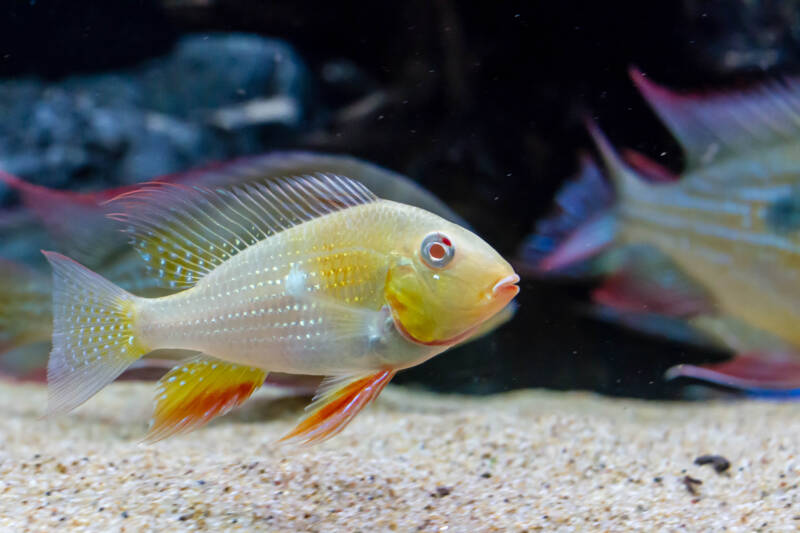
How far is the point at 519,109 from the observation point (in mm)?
3770

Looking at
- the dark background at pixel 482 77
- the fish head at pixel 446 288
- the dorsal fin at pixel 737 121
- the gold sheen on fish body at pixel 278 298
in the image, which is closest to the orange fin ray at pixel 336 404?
the gold sheen on fish body at pixel 278 298

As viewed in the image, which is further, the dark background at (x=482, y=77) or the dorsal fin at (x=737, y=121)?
the dark background at (x=482, y=77)

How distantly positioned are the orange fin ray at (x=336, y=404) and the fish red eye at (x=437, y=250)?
1.03 feet

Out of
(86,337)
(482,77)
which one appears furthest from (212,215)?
(482,77)

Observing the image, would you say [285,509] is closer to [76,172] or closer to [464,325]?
[464,325]

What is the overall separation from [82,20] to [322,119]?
1.53 metres

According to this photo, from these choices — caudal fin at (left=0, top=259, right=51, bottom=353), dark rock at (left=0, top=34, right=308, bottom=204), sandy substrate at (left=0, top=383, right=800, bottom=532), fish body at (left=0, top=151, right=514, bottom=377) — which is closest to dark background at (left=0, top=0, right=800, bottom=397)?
dark rock at (left=0, top=34, right=308, bottom=204)

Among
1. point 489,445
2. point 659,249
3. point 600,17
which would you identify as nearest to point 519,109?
point 600,17

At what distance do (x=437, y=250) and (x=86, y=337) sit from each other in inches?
41.3

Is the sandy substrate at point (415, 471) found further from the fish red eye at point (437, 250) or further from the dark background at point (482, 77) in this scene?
the fish red eye at point (437, 250)

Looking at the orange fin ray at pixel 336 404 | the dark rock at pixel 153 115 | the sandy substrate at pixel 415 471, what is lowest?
the sandy substrate at pixel 415 471

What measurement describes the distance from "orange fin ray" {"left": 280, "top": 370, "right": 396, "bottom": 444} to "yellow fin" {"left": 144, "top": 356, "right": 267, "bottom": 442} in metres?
0.24

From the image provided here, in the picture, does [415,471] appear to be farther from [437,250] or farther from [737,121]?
[737,121]

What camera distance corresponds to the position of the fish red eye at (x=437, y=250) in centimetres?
157
